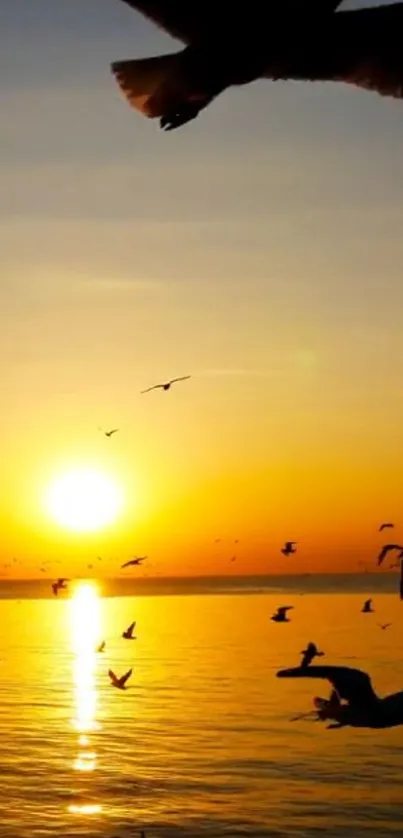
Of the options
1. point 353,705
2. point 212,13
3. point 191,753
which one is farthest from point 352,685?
point 191,753

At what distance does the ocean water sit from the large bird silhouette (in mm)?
20094

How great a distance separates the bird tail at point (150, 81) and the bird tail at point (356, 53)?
12.7 inches

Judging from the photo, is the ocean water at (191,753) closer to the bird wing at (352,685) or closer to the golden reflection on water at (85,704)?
the golden reflection on water at (85,704)

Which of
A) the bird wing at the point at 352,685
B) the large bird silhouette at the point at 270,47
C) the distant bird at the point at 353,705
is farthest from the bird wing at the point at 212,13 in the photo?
the distant bird at the point at 353,705

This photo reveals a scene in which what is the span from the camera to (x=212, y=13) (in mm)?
3797

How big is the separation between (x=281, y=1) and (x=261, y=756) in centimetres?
2831

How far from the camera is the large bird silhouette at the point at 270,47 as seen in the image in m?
3.80

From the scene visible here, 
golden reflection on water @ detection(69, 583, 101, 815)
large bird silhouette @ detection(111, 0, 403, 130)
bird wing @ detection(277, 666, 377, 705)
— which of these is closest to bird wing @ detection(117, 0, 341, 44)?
large bird silhouette @ detection(111, 0, 403, 130)

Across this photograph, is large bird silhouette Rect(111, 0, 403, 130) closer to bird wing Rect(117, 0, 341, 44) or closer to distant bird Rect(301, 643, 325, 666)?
bird wing Rect(117, 0, 341, 44)

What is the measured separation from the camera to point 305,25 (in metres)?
3.96

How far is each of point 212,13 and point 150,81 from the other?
726mm

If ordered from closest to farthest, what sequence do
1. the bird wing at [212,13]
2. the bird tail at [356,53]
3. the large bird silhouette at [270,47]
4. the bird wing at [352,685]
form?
the bird wing at [212,13] → the large bird silhouette at [270,47] → the bird tail at [356,53] → the bird wing at [352,685]

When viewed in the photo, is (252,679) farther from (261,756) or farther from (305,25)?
(305,25)

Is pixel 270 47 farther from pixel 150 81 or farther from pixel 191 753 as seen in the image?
pixel 191 753
